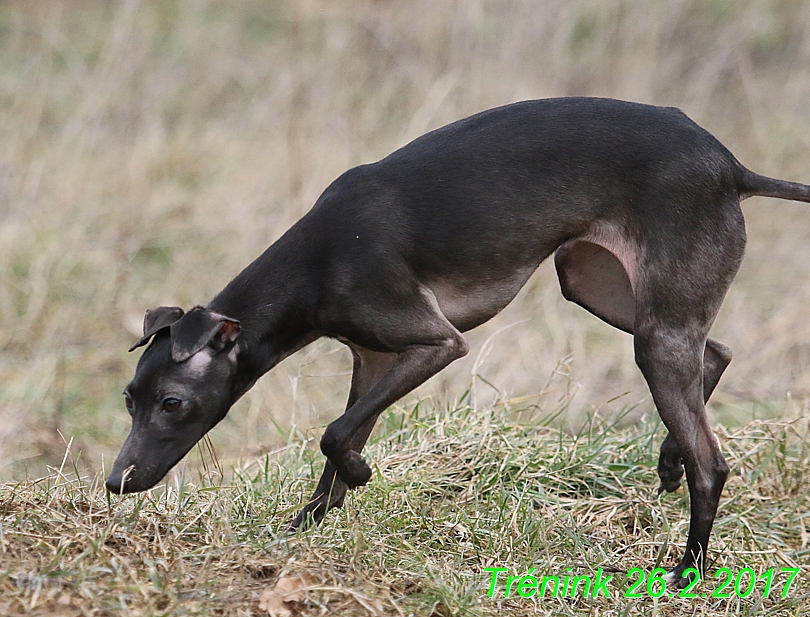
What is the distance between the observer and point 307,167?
8086 mm

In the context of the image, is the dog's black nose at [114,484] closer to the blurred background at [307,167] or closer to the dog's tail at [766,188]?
the blurred background at [307,167]

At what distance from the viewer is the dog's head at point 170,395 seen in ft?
11.6

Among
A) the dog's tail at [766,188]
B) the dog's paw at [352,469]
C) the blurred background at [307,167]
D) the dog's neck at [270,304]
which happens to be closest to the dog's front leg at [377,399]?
the dog's paw at [352,469]

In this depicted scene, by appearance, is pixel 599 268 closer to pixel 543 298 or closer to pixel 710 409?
pixel 710 409

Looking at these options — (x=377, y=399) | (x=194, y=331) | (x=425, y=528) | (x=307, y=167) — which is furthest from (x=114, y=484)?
(x=307, y=167)

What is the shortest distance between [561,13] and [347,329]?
5.68 m

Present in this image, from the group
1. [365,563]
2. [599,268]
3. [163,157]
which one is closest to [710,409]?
[599,268]

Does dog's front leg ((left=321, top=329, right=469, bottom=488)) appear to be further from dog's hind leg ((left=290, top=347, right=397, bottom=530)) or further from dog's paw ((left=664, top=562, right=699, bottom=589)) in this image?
dog's paw ((left=664, top=562, right=699, bottom=589))

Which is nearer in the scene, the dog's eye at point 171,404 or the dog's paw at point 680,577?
the dog's eye at point 171,404

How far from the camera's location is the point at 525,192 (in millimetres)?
3754

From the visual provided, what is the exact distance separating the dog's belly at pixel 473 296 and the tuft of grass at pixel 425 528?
2.48ft

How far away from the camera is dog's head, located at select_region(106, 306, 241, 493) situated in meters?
3.53

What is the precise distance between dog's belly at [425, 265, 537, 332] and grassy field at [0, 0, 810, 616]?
29.6 inches

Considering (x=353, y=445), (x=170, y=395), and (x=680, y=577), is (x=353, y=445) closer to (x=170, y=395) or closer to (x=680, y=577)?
(x=170, y=395)
